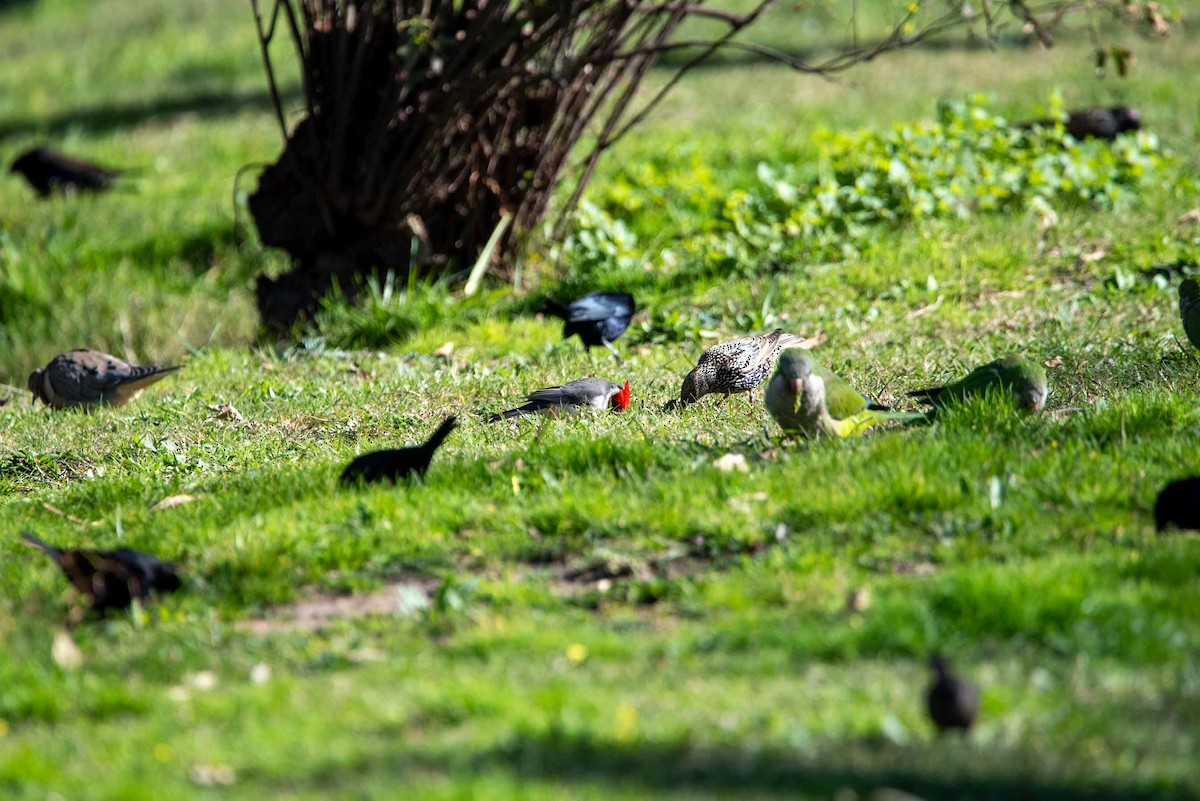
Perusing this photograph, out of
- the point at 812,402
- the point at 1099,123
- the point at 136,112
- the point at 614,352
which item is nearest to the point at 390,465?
the point at 812,402

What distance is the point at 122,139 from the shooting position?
14938 mm

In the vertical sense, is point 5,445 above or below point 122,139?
below

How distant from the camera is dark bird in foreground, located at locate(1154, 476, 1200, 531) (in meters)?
4.04

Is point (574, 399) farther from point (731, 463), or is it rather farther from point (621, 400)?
point (731, 463)

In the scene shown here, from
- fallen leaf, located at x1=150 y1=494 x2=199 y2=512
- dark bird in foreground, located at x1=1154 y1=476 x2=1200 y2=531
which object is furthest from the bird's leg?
dark bird in foreground, located at x1=1154 y1=476 x2=1200 y2=531

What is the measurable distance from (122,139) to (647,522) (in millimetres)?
12376

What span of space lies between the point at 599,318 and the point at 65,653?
12.9 feet

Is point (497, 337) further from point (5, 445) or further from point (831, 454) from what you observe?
point (831, 454)

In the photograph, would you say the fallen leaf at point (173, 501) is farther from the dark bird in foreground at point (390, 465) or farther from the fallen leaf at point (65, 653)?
the fallen leaf at point (65, 653)

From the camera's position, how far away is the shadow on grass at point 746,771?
294 cm

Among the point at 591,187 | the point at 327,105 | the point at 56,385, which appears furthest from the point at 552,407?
the point at 591,187

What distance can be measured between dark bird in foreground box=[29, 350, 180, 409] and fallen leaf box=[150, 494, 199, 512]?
1.98 metres

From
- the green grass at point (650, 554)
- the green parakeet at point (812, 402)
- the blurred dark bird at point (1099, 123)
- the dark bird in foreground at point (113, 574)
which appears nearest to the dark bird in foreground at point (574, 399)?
the green grass at point (650, 554)

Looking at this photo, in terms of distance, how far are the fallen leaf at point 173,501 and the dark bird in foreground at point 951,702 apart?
3226mm
